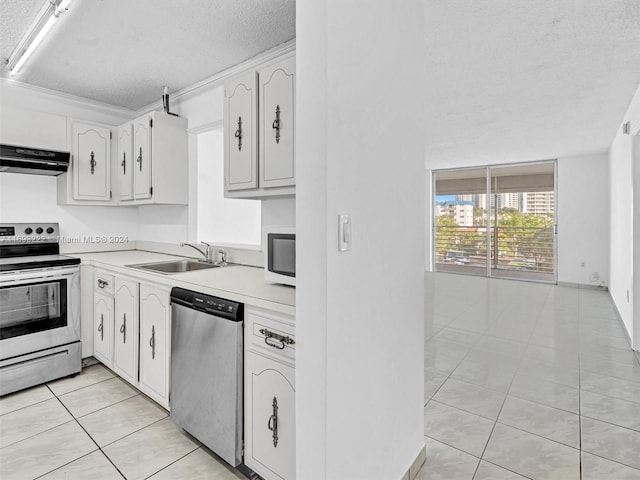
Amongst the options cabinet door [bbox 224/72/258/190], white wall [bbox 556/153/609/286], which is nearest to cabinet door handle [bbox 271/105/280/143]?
cabinet door [bbox 224/72/258/190]

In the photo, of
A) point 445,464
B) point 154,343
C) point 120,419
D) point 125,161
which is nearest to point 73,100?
point 125,161

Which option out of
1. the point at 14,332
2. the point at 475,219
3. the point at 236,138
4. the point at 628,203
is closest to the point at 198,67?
the point at 236,138

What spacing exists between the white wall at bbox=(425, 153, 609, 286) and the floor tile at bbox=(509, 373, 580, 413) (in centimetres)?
468

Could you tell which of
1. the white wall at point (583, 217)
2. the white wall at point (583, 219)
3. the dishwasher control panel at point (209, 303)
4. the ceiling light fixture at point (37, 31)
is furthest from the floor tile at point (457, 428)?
the white wall at point (583, 219)

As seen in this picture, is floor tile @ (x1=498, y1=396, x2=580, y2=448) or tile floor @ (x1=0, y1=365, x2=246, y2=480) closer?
tile floor @ (x1=0, y1=365, x2=246, y2=480)

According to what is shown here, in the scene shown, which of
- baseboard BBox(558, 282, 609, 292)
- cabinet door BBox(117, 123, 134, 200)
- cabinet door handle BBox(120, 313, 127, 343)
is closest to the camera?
cabinet door handle BBox(120, 313, 127, 343)

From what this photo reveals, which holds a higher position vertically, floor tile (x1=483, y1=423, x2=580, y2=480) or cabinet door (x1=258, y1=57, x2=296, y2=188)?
cabinet door (x1=258, y1=57, x2=296, y2=188)

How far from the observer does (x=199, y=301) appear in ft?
6.05

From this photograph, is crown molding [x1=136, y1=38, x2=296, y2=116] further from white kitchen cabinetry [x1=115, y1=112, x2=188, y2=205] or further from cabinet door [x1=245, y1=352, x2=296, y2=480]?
cabinet door [x1=245, y1=352, x2=296, y2=480]

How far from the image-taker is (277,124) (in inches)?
82.0

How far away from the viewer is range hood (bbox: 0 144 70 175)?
2756 millimetres

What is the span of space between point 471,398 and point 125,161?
3532 millimetres

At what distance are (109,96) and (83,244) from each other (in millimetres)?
1460

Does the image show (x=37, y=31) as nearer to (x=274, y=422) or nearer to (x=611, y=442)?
(x=274, y=422)
